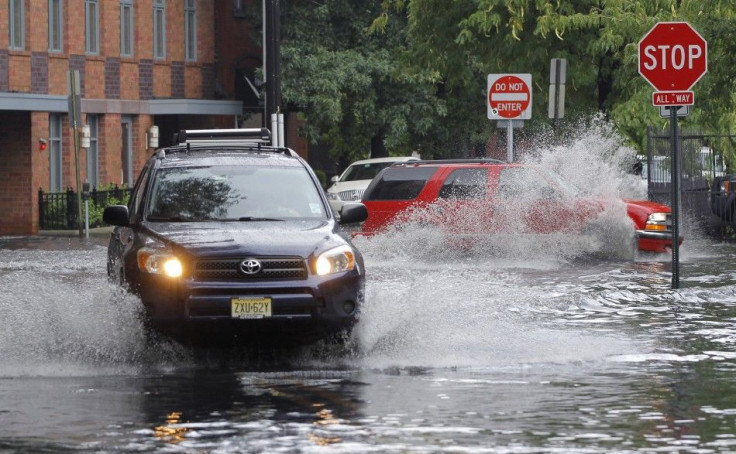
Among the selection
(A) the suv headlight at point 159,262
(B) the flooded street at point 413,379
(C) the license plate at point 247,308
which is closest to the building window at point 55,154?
(B) the flooded street at point 413,379

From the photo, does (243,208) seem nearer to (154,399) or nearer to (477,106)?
(154,399)

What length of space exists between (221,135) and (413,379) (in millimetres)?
8176

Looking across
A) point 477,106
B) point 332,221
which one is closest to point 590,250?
point 332,221

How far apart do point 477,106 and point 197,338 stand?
34607 mm

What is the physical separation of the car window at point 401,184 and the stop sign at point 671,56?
6566 mm

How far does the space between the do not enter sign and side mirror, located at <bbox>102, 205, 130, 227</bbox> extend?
542 inches

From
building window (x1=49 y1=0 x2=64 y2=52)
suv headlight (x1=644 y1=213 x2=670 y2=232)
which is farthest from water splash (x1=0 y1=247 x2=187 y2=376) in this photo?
building window (x1=49 y1=0 x2=64 y2=52)

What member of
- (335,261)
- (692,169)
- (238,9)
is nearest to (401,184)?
(692,169)

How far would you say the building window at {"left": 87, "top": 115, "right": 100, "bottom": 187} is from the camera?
42750mm

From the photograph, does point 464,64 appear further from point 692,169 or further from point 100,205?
point 100,205

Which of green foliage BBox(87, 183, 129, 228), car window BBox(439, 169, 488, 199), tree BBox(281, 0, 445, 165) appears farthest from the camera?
tree BBox(281, 0, 445, 165)

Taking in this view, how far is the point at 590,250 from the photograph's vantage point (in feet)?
82.1

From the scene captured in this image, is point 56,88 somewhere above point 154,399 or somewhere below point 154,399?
above

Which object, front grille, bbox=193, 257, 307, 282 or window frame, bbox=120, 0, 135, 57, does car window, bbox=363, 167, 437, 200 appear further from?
window frame, bbox=120, 0, 135, 57
